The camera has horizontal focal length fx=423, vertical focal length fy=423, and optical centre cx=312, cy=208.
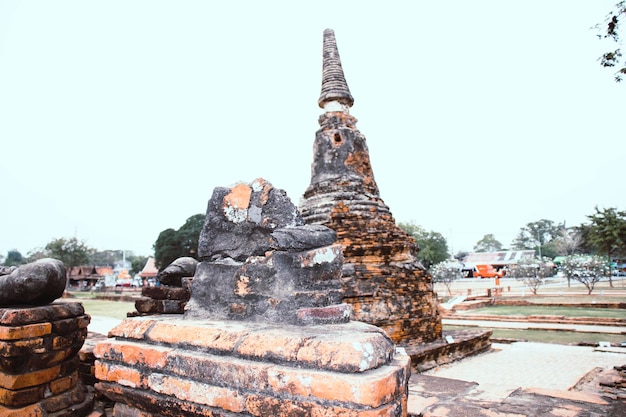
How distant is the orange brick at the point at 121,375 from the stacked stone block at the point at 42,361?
0.62 metres

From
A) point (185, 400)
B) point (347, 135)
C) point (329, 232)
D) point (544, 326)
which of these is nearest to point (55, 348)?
point (185, 400)

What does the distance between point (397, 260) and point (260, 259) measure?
5.94 metres

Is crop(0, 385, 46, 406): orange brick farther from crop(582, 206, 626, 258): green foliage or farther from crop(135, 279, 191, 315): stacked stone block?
crop(582, 206, 626, 258): green foliage

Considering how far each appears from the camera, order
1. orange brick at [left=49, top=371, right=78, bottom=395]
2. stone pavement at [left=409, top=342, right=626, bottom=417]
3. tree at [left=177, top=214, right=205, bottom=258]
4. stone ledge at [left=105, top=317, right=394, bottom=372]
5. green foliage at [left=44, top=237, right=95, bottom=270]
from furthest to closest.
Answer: green foliage at [left=44, top=237, right=95, bottom=270] < tree at [left=177, top=214, right=205, bottom=258] < stone pavement at [left=409, top=342, right=626, bottom=417] < orange brick at [left=49, top=371, right=78, bottom=395] < stone ledge at [left=105, top=317, right=394, bottom=372]

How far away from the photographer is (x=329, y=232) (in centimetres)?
213

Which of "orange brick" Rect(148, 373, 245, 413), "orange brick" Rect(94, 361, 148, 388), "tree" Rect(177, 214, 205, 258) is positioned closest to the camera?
"orange brick" Rect(148, 373, 245, 413)

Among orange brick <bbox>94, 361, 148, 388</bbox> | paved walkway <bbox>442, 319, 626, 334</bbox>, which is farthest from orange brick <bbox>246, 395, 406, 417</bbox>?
paved walkway <bbox>442, 319, 626, 334</bbox>

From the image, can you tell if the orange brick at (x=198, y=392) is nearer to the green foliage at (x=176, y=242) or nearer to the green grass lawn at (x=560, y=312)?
the green grass lawn at (x=560, y=312)

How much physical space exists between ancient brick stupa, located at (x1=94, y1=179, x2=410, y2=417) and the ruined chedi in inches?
188

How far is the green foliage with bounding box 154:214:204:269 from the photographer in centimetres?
3478

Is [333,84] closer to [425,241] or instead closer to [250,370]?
[250,370]

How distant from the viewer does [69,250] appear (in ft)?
140

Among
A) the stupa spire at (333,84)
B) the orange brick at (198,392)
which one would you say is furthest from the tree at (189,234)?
the orange brick at (198,392)

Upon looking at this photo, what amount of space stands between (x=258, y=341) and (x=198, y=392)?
0.29 metres
